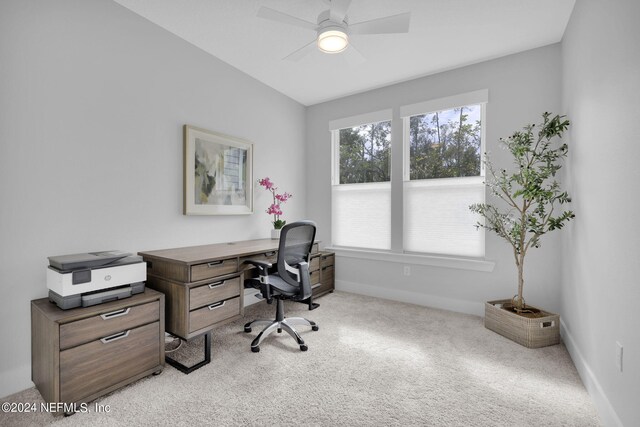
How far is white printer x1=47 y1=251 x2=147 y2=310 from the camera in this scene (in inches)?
63.0

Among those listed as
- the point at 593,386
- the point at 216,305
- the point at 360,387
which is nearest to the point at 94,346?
the point at 216,305

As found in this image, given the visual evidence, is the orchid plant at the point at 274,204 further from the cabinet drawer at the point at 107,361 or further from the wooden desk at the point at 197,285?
the cabinet drawer at the point at 107,361

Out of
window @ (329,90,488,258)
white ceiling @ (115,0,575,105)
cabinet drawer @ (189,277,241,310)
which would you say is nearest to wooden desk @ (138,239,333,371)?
cabinet drawer @ (189,277,241,310)

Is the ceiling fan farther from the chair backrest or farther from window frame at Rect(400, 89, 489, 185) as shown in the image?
window frame at Rect(400, 89, 489, 185)

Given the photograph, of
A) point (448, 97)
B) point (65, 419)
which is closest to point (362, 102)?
point (448, 97)

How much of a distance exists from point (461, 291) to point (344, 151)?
2328 mm

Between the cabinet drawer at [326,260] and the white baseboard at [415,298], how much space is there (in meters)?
0.35

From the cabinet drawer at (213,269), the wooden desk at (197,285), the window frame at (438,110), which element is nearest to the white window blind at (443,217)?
the window frame at (438,110)

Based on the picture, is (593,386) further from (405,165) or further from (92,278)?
(92,278)

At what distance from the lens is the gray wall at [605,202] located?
4.21ft

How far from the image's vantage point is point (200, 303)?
202cm

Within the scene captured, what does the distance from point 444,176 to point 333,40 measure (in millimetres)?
1988

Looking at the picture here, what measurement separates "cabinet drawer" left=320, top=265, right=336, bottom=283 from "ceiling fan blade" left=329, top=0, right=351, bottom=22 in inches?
106

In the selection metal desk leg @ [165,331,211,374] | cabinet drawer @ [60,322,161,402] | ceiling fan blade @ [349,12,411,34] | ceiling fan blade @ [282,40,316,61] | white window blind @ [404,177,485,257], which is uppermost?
ceiling fan blade @ [282,40,316,61]
